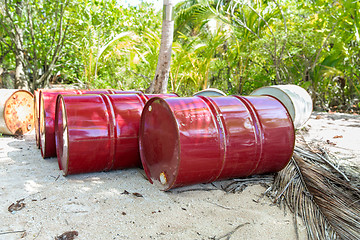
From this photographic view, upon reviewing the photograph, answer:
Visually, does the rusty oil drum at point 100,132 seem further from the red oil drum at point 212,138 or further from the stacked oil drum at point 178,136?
the red oil drum at point 212,138

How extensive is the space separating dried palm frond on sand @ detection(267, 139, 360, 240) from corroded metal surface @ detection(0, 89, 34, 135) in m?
4.62

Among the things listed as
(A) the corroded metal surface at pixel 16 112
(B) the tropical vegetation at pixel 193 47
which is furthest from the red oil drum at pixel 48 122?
(B) the tropical vegetation at pixel 193 47

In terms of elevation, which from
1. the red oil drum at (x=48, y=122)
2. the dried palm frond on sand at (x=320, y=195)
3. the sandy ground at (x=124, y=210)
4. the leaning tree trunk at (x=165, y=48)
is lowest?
the sandy ground at (x=124, y=210)

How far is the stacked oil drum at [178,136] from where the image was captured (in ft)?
9.12

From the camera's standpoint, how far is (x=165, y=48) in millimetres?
5520

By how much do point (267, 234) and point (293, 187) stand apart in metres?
0.88

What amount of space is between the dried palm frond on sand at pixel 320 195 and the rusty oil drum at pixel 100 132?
160cm

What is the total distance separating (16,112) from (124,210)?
405cm

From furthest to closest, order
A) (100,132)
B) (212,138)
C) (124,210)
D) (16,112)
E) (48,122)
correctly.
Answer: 1. (16,112)
2. (48,122)
3. (100,132)
4. (212,138)
5. (124,210)

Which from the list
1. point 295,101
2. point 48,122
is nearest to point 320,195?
point 295,101

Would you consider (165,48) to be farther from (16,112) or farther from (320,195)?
Result: (320,195)

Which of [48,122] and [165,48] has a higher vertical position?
[165,48]

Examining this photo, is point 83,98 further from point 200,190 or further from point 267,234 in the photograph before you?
point 267,234

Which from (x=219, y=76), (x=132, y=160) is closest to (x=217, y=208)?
(x=132, y=160)
